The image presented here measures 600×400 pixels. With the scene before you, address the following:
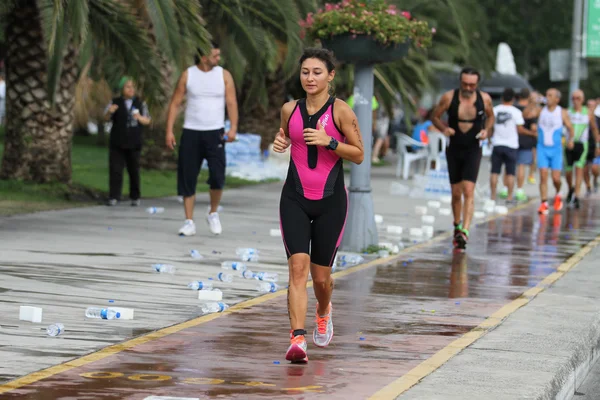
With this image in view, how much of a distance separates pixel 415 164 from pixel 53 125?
1355 centimetres

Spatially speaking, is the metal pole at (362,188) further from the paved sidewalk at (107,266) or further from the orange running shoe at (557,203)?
the orange running shoe at (557,203)

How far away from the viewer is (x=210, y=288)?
9234mm

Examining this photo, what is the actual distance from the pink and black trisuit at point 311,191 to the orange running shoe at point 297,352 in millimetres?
538

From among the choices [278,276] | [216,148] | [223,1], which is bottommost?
[278,276]

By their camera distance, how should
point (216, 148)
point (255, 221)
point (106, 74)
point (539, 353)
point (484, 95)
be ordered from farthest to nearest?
point (106, 74)
point (255, 221)
point (484, 95)
point (216, 148)
point (539, 353)

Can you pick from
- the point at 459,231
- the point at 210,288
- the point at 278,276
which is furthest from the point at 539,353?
the point at 459,231

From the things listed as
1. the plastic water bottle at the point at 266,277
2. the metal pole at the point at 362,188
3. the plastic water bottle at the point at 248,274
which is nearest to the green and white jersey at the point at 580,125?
the metal pole at the point at 362,188

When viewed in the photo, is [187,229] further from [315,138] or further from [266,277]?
[315,138]

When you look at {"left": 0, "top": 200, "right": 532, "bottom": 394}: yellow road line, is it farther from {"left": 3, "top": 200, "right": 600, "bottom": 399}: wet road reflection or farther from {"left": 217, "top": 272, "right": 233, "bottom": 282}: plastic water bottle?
{"left": 217, "top": 272, "right": 233, "bottom": 282}: plastic water bottle

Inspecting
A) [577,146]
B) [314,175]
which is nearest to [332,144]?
[314,175]

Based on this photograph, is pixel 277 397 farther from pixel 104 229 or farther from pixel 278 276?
pixel 104 229

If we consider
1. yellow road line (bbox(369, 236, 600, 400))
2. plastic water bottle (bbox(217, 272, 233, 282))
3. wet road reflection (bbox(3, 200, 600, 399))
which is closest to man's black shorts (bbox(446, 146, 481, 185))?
wet road reflection (bbox(3, 200, 600, 399))

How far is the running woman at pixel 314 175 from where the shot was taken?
6895 millimetres

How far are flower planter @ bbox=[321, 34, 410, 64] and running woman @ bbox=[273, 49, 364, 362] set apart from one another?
472 cm
